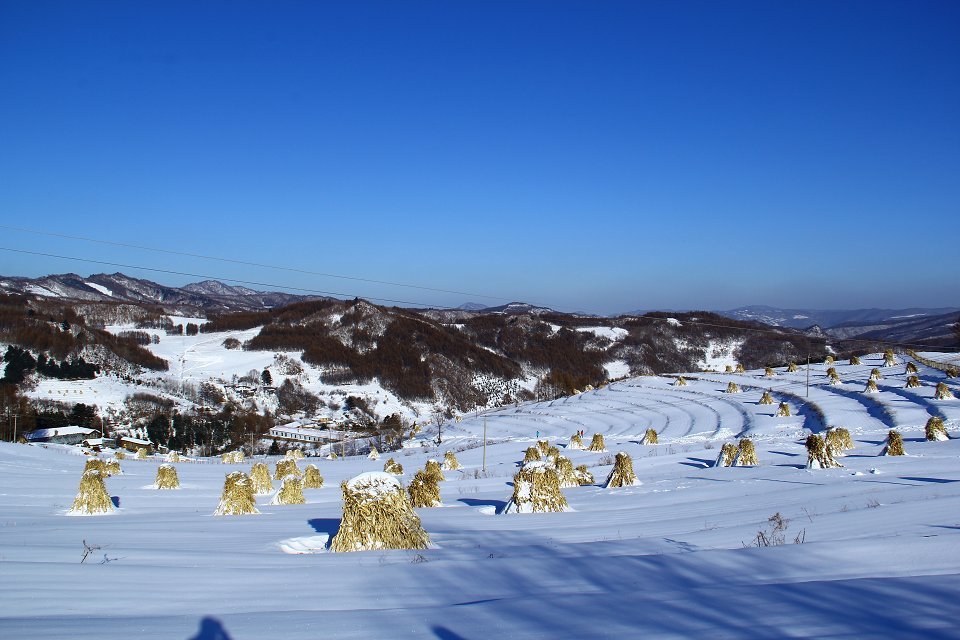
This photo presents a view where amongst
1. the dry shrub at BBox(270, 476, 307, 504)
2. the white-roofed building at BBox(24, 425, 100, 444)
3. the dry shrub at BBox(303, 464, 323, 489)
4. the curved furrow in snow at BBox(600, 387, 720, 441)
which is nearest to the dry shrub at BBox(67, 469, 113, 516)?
the dry shrub at BBox(270, 476, 307, 504)

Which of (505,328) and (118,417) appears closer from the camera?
(118,417)

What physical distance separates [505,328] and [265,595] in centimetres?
13980

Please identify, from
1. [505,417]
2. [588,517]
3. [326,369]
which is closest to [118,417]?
[326,369]

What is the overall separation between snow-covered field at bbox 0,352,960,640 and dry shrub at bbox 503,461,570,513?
15.1 inches

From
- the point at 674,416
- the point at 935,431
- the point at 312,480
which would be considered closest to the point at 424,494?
the point at 312,480

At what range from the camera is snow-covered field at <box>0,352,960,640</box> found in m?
2.89

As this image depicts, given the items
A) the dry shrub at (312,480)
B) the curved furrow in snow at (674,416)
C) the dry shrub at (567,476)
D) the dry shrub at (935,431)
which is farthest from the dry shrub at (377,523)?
the curved furrow in snow at (674,416)

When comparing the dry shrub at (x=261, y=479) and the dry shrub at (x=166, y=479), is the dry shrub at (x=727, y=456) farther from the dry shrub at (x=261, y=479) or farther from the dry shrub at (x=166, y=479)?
the dry shrub at (x=166, y=479)

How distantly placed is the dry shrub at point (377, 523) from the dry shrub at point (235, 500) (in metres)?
3.87

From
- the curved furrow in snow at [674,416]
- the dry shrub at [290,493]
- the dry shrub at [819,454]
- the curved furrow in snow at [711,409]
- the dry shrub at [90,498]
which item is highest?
the dry shrub at [819,454]

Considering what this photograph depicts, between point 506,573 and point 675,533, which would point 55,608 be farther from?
point 675,533

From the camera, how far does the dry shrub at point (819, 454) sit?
10836 mm

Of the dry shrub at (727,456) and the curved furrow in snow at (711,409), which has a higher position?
the dry shrub at (727,456)

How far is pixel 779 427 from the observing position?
23.3m
